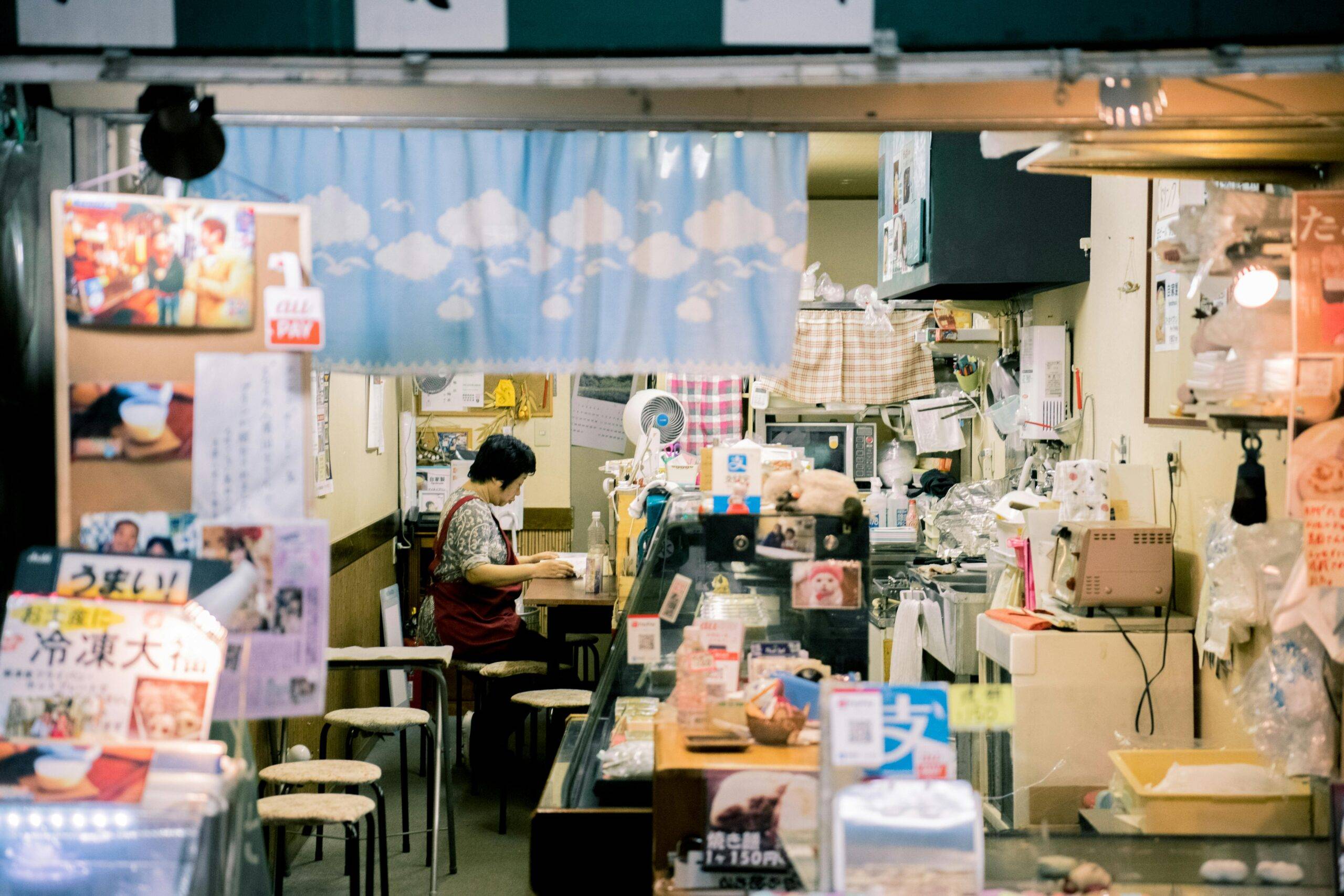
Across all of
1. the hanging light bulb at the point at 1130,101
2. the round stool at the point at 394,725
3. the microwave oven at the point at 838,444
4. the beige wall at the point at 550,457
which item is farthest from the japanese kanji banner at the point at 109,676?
the microwave oven at the point at 838,444

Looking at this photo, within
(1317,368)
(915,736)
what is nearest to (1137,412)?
(1317,368)

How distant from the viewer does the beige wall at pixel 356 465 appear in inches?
237

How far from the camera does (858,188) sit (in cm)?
935

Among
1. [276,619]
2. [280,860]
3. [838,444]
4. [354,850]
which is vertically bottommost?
[280,860]

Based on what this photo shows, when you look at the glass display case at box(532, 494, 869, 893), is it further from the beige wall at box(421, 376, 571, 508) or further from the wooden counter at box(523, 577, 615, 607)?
the beige wall at box(421, 376, 571, 508)

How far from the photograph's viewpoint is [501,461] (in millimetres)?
5805

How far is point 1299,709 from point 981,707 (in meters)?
0.99

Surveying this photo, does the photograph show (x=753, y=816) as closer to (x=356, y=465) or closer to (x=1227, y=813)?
(x=1227, y=813)

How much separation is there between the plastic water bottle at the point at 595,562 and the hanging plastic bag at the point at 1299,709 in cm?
Result: 377

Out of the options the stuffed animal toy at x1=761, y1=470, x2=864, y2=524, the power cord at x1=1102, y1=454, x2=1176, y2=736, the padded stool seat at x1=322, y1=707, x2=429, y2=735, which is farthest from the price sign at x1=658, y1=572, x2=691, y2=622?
the padded stool seat at x1=322, y1=707, x2=429, y2=735

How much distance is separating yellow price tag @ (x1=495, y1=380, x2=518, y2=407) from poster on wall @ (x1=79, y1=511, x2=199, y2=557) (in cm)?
593

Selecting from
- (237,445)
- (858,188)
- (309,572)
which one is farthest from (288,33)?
(858,188)

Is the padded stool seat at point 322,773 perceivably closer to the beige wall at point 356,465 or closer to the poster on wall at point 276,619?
the beige wall at point 356,465

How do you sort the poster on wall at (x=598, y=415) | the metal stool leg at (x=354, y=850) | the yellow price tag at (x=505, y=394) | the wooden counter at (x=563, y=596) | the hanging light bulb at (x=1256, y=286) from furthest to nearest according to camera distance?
the poster on wall at (x=598, y=415)
the yellow price tag at (x=505, y=394)
the wooden counter at (x=563, y=596)
the metal stool leg at (x=354, y=850)
the hanging light bulb at (x=1256, y=286)
